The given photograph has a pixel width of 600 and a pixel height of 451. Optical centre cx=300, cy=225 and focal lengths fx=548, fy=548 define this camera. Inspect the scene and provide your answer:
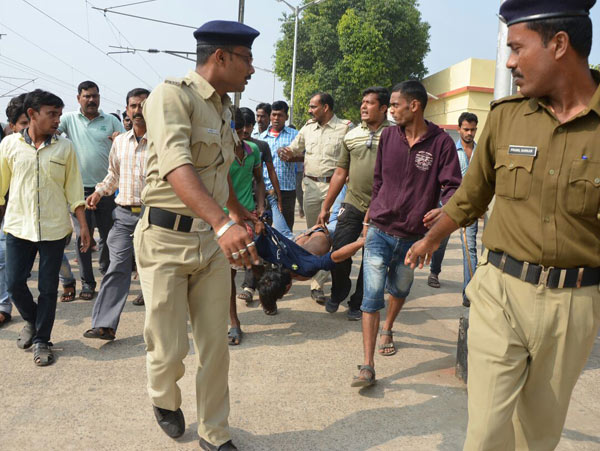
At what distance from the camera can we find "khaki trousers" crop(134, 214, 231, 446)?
2.94 meters

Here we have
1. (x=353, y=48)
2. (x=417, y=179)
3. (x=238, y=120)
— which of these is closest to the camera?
(x=417, y=179)

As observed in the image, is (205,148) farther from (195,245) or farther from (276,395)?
(276,395)

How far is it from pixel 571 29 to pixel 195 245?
2003 mm

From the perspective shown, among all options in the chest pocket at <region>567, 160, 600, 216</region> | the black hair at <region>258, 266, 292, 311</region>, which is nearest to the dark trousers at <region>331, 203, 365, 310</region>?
the black hair at <region>258, 266, 292, 311</region>

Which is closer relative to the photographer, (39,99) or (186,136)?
(186,136)

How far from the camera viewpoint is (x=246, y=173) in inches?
217

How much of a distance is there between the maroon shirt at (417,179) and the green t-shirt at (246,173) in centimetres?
174

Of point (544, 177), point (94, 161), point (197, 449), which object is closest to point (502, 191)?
point (544, 177)

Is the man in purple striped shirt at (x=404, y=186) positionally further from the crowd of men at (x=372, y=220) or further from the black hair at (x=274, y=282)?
the black hair at (x=274, y=282)

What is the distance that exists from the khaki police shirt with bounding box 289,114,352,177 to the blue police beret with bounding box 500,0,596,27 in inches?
174

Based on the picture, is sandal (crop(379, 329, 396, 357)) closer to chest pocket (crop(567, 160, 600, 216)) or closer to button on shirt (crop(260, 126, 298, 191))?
chest pocket (crop(567, 160, 600, 216))

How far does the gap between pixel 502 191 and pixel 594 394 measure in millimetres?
2561

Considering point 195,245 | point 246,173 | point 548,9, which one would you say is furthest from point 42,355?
point 548,9

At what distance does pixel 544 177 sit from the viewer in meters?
2.08
